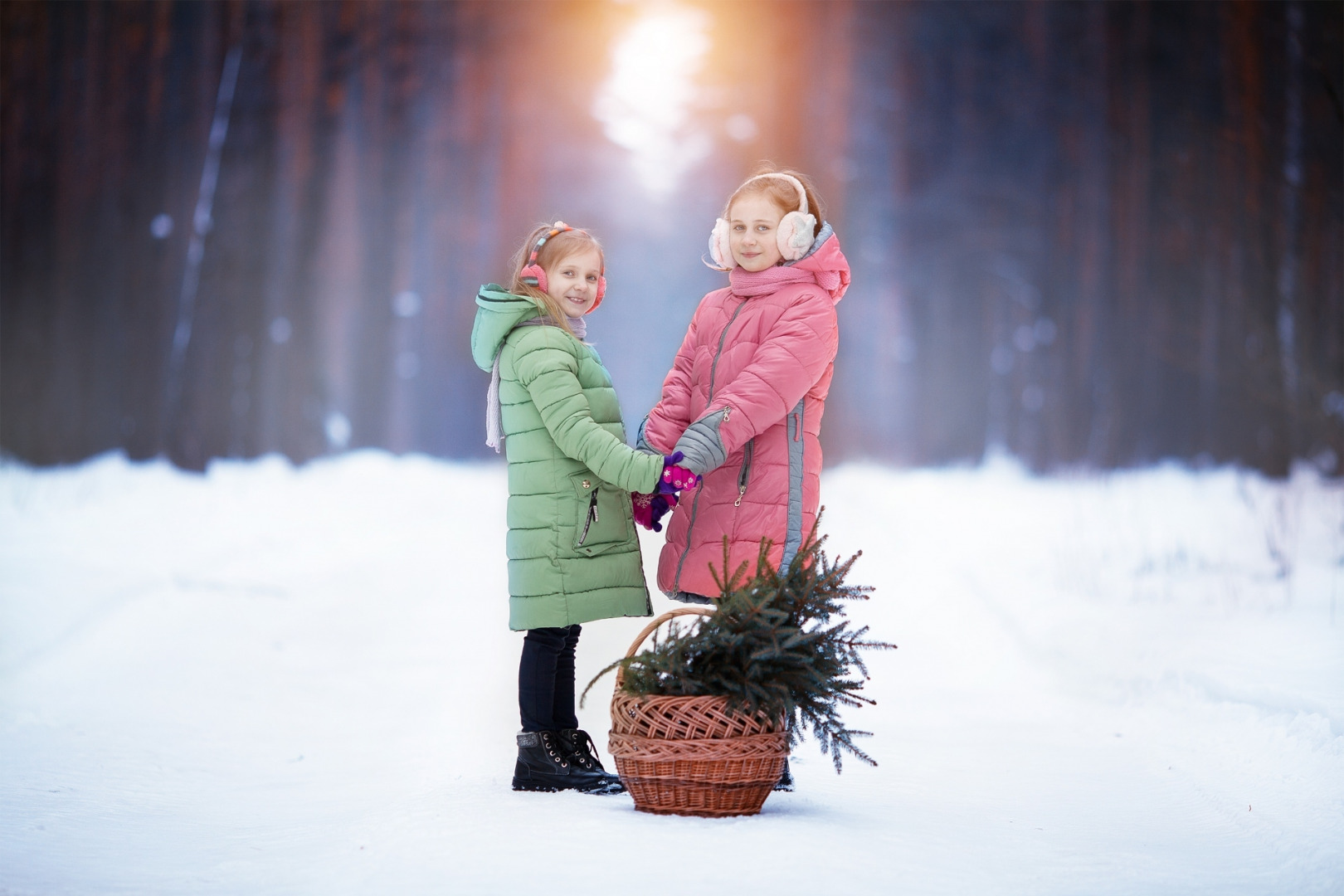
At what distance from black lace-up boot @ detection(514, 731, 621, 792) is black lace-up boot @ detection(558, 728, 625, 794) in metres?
0.02

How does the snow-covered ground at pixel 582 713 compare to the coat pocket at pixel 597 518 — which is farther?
the coat pocket at pixel 597 518

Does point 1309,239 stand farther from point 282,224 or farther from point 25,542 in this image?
point 25,542

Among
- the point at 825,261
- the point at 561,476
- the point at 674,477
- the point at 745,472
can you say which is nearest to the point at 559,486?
the point at 561,476

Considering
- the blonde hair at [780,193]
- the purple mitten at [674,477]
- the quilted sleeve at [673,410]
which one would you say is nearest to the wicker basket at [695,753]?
the purple mitten at [674,477]

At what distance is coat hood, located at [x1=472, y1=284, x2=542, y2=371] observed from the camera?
240 centimetres

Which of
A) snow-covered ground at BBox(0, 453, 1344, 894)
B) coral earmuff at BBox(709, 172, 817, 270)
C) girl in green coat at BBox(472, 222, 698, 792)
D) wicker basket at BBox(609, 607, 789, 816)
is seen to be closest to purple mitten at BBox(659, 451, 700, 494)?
girl in green coat at BBox(472, 222, 698, 792)

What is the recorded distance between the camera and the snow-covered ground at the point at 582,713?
1885 millimetres

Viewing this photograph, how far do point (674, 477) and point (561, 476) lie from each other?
0.87 ft

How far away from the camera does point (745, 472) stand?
2.35 m

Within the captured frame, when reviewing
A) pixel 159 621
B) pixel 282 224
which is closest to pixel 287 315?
pixel 282 224

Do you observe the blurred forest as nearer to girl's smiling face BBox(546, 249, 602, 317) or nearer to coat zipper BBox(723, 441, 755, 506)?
girl's smiling face BBox(546, 249, 602, 317)

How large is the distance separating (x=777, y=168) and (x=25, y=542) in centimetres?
449

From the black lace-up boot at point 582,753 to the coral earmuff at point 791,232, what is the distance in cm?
106

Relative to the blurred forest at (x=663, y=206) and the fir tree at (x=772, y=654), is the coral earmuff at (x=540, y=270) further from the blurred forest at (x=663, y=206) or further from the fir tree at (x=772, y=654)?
the blurred forest at (x=663, y=206)
